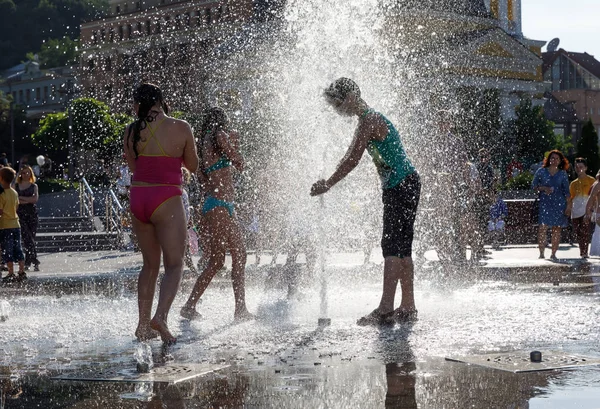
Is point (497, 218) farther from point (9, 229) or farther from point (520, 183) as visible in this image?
point (520, 183)

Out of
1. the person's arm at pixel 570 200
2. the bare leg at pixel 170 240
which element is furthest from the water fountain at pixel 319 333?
the person's arm at pixel 570 200

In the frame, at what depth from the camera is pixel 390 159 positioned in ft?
27.0

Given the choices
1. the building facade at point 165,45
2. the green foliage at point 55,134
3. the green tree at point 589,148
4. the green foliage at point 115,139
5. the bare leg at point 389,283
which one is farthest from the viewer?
the green foliage at point 55,134

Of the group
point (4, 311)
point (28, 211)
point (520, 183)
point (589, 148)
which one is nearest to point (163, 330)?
point (4, 311)

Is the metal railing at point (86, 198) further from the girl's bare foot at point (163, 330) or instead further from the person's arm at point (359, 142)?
the girl's bare foot at point (163, 330)

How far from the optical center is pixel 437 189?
495 inches

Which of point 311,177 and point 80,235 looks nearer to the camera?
point 311,177

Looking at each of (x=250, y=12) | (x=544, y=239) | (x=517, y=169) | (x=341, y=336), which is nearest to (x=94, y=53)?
(x=250, y=12)

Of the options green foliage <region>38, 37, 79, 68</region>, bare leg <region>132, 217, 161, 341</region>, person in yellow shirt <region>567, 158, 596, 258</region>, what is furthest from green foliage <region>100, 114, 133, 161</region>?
green foliage <region>38, 37, 79, 68</region>

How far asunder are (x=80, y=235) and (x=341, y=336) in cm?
2231

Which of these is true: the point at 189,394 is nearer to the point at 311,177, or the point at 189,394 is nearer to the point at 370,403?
the point at 370,403

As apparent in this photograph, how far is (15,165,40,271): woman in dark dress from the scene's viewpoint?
18.5 metres

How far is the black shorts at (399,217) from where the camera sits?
26.9ft

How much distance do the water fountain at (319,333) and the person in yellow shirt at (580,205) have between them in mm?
3875
